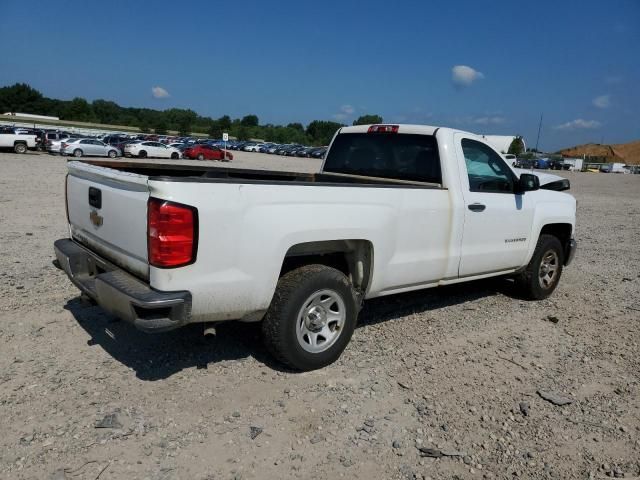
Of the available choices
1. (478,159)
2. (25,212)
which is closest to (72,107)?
(25,212)

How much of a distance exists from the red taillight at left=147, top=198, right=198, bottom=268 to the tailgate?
0.36ft

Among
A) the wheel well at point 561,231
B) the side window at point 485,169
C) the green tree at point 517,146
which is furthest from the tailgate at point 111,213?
the green tree at point 517,146

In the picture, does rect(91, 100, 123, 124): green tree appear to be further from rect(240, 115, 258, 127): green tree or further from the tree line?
rect(240, 115, 258, 127): green tree

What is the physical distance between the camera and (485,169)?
5219mm

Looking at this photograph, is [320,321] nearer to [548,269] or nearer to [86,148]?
[548,269]

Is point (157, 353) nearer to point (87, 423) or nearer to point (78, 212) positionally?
point (87, 423)

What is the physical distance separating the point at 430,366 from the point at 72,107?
142 meters

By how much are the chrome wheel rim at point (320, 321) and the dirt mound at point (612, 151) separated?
124m

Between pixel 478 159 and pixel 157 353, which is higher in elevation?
pixel 478 159

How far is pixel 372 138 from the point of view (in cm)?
550

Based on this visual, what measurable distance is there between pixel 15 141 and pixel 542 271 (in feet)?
113

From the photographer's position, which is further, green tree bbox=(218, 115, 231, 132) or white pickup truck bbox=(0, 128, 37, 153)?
green tree bbox=(218, 115, 231, 132)

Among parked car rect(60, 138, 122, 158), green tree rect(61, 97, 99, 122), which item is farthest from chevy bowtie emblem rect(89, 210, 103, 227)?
green tree rect(61, 97, 99, 122)

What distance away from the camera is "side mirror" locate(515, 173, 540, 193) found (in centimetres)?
525
